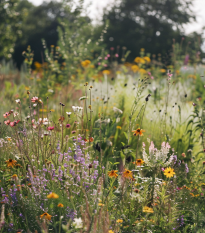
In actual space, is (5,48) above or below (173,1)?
below

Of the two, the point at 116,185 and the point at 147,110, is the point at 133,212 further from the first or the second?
the point at 147,110

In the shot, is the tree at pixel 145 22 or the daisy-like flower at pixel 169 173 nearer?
the daisy-like flower at pixel 169 173

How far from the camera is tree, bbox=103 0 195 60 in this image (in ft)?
65.8

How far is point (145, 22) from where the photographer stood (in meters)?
21.4

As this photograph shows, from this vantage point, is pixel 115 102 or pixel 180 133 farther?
pixel 115 102

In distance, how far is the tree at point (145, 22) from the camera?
20.1 metres

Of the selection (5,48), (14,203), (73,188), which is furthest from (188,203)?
(5,48)

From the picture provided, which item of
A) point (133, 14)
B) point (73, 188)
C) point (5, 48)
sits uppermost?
point (133, 14)

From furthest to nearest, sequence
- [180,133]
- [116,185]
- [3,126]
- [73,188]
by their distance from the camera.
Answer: [180,133], [3,126], [116,185], [73,188]

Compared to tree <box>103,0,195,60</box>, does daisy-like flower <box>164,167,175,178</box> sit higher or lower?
lower

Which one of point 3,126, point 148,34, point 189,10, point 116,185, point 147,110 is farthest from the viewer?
point 189,10

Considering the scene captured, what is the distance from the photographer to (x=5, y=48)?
31.4ft

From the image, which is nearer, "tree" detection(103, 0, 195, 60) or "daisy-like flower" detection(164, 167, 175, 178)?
"daisy-like flower" detection(164, 167, 175, 178)

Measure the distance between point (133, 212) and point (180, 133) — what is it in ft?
5.56
